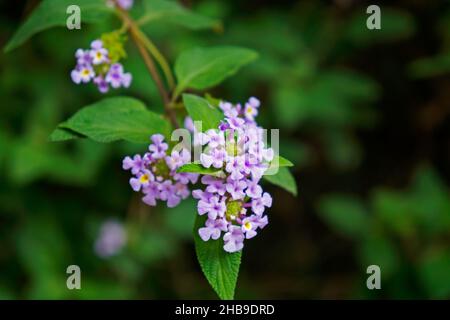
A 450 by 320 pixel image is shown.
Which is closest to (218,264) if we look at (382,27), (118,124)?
(118,124)

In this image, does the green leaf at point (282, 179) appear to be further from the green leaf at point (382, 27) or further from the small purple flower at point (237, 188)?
the green leaf at point (382, 27)

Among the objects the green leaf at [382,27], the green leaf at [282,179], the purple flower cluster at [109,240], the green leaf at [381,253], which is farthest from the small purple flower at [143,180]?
the green leaf at [382,27]

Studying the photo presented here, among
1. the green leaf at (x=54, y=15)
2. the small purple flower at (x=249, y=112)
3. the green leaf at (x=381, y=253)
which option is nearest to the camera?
the small purple flower at (x=249, y=112)

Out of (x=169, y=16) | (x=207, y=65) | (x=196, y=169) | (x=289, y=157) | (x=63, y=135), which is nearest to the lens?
(x=196, y=169)

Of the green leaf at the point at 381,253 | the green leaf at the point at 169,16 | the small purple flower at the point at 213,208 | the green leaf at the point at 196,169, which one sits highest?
the green leaf at the point at 169,16

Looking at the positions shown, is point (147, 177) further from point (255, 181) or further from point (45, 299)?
point (45, 299)

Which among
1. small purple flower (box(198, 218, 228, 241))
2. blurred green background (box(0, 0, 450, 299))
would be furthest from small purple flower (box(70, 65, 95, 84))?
blurred green background (box(0, 0, 450, 299))

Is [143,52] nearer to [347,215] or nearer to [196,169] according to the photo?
[196,169]
